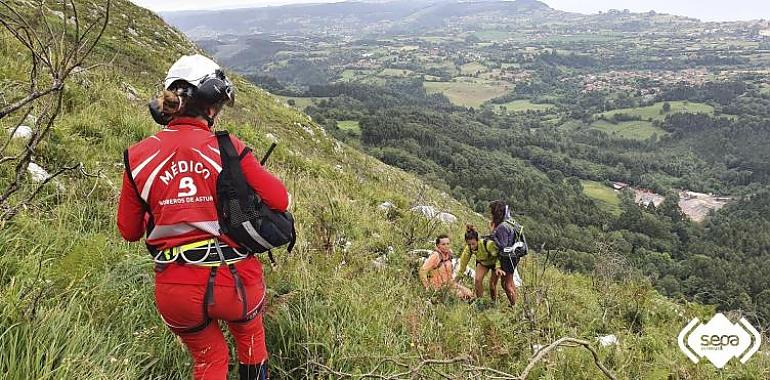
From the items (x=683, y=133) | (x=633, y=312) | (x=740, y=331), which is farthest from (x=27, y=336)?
(x=683, y=133)

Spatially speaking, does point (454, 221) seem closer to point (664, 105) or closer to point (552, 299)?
point (552, 299)

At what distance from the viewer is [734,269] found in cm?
5825

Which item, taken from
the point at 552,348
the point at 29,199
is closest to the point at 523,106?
the point at 552,348

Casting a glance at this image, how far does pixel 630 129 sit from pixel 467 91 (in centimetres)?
6060

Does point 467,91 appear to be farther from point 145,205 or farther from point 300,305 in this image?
point 145,205

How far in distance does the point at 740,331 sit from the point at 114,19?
67.9 ft

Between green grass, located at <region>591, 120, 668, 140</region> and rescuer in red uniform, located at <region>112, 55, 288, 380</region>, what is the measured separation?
158270 millimetres

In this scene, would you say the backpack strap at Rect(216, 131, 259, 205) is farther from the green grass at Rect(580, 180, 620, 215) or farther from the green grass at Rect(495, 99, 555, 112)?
the green grass at Rect(495, 99, 555, 112)

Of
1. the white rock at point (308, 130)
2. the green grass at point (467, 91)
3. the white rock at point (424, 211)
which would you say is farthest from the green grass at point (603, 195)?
the white rock at point (424, 211)

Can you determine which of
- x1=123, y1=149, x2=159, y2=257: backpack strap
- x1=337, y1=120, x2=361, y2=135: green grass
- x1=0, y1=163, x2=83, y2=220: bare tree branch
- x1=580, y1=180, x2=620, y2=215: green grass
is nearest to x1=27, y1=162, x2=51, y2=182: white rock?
x1=0, y1=163, x2=83, y2=220: bare tree branch

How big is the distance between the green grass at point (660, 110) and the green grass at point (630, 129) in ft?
12.6

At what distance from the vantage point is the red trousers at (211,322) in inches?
87.1

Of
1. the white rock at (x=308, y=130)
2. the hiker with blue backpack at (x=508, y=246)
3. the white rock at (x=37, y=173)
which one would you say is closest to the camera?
the white rock at (x=37, y=173)

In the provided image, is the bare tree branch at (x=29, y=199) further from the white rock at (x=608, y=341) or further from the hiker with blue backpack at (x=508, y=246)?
the hiker with blue backpack at (x=508, y=246)
